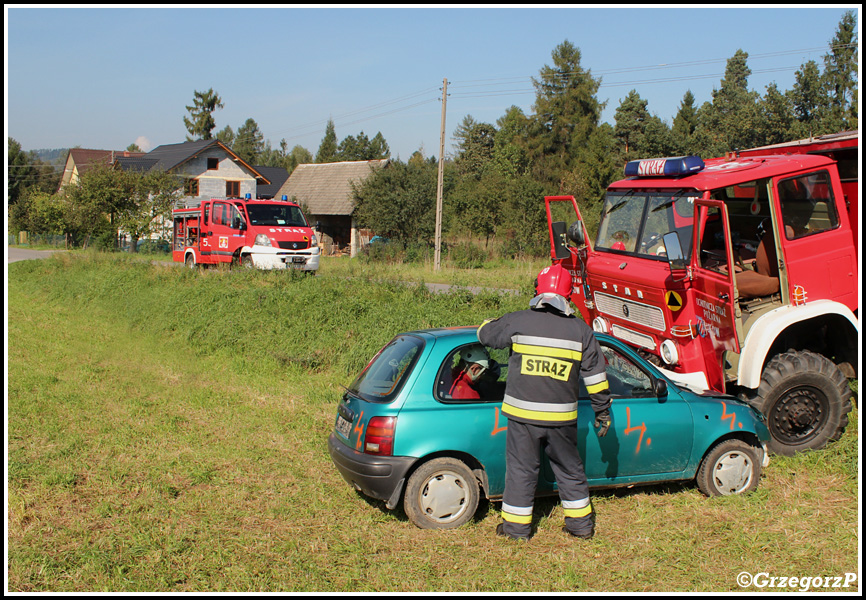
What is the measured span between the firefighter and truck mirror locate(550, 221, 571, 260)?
327cm

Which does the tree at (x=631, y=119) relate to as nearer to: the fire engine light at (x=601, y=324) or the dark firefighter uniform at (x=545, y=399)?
the fire engine light at (x=601, y=324)

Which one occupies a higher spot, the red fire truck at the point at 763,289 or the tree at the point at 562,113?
the tree at the point at 562,113

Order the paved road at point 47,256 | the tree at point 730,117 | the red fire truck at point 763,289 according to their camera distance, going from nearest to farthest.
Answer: the red fire truck at point 763,289
the paved road at point 47,256
the tree at point 730,117

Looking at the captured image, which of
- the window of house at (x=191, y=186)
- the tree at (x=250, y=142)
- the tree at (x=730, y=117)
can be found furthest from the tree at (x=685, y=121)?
the tree at (x=250, y=142)

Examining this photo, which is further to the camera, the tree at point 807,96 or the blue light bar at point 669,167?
the tree at point 807,96

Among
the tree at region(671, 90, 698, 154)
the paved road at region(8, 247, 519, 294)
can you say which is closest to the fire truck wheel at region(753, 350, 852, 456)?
the paved road at region(8, 247, 519, 294)

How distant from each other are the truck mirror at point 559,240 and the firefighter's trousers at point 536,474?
3659 mm

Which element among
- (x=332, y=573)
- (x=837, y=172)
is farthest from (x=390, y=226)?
(x=332, y=573)

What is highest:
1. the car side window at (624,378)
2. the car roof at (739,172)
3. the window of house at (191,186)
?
the window of house at (191,186)

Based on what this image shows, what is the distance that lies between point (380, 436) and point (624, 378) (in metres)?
2.00

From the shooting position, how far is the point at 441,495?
4980 mm

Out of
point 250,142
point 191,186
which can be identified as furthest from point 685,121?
point 250,142

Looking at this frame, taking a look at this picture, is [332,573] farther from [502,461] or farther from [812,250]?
[812,250]

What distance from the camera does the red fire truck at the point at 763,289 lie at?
6.28m
